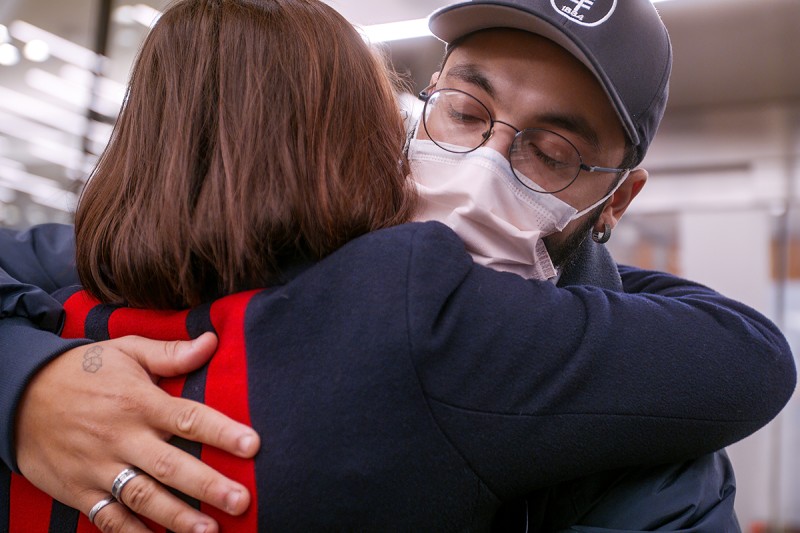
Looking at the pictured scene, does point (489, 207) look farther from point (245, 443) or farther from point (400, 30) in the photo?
point (400, 30)

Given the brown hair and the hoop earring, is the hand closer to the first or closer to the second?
the brown hair

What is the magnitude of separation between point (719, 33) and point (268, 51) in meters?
3.78

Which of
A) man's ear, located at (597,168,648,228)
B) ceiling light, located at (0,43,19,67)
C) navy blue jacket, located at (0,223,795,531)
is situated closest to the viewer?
navy blue jacket, located at (0,223,795,531)

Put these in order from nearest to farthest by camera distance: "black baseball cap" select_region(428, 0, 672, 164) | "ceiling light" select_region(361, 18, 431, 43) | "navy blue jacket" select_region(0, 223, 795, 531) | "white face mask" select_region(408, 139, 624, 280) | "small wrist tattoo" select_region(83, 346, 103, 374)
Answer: "navy blue jacket" select_region(0, 223, 795, 531) → "small wrist tattoo" select_region(83, 346, 103, 374) → "white face mask" select_region(408, 139, 624, 280) → "black baseball cap" select_region(428, 0, 672, 164) → "ceiling light" select_region(361, 18, 431, 43)

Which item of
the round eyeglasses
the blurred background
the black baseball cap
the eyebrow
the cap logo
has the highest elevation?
the cap logo

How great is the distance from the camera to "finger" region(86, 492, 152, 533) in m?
0.81

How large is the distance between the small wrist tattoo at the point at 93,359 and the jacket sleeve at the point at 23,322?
0.13ft

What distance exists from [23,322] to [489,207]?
2.31 feet

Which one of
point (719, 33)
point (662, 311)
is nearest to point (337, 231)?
point (662, 311)

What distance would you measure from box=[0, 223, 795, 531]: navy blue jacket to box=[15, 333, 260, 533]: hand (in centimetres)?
7

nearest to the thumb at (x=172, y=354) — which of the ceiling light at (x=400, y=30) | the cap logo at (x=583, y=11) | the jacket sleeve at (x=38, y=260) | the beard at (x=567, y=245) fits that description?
the jacket sleeve at (x=38, y=260)

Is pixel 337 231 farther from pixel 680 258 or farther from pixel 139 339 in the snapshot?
pixel 680 258

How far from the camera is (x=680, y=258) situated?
4820mm

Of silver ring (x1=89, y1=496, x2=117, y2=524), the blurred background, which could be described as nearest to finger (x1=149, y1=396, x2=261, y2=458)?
silver ring (x1=89, y1=496, x2=117, y2=524)
